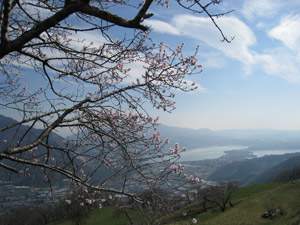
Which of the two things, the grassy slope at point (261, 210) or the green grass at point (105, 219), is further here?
the green grass at point (105, 219)

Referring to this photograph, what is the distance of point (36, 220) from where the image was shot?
143 ft

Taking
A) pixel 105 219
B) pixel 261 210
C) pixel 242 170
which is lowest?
pixel 242 170

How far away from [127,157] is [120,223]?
33.2 metres

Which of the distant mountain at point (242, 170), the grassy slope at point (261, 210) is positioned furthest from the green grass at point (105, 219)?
the distant mountain at point (242, 170)

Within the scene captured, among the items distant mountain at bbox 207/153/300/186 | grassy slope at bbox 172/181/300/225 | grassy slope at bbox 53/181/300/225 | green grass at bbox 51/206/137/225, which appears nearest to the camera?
grassy slope at bbox 53/181/300/225

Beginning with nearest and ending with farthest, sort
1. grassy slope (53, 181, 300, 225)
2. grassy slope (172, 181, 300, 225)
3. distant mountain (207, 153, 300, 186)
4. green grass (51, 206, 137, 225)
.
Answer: grassy slope (53, 181, 300, 225) < grassy slope (172, 181, 300, 225) < green grass (51, 206, 137, 225) < distant mountain (207, 153, 300, 186)

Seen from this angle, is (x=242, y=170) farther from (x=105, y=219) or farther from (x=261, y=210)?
(x=105, y=219)

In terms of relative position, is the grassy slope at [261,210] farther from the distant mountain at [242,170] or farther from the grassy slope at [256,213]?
the distant mountain at [242,170]

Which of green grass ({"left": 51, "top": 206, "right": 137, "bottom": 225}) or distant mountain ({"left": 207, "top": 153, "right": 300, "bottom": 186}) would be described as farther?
distant mountain ({"left": 207, "top": 153, "right": 300, "bottom": 186})

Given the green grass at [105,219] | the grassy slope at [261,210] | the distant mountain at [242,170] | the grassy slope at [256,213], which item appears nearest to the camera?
the grassy slope at [256,213]

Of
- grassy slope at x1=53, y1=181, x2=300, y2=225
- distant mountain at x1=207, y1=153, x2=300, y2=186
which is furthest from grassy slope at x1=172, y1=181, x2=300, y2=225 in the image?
distant mountain at x1=207, y1=153, x2=300, y2=186

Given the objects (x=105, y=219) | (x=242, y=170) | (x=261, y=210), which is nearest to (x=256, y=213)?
(x=261, y=210)

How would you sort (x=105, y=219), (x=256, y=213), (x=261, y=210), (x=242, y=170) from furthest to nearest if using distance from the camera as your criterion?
(x=242, y=170)
(x=105, y=219)
(x=261, y=210)
(x=256, y=213)

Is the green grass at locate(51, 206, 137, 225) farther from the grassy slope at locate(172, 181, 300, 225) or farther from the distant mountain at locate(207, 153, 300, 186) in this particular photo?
the distant mountain at locate(207, 153, 300, 186)
